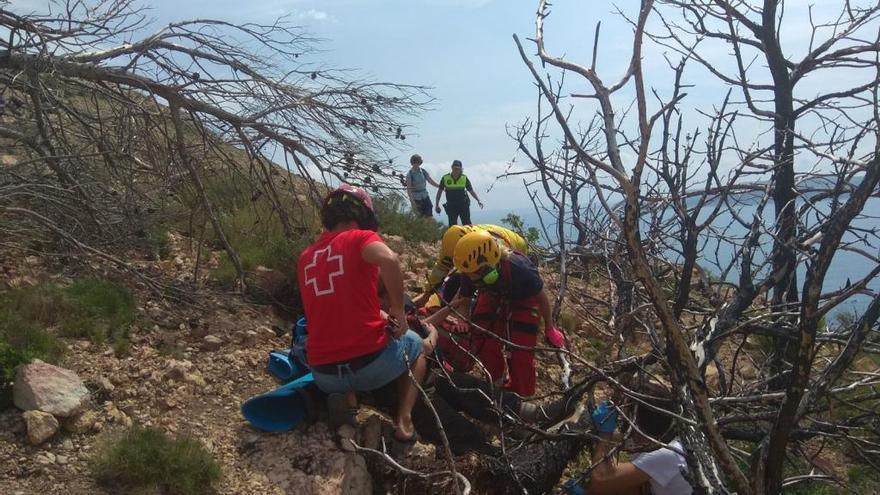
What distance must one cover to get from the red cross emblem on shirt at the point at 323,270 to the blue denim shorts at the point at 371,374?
0.43 m

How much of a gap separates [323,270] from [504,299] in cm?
135

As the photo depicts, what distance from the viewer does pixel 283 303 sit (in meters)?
6.03

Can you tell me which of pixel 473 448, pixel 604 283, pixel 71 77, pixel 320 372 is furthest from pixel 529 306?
pixel 604 283

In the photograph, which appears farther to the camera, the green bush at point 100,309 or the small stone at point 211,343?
the small stone at point 211,343

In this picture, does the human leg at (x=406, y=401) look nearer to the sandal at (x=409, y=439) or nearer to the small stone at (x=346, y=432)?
the sandal at (x=409, y=439)

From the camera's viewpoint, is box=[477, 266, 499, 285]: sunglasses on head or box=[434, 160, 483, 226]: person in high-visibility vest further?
box=[434, 160, 483, 226]: person in high-visibility vest

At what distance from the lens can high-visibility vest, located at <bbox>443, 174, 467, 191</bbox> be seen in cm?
1040

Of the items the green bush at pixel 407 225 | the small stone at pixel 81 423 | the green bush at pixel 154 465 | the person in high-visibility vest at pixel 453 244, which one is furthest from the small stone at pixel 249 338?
the green bush at pixel 407 225

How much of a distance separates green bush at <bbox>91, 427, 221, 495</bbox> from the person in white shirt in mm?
1854

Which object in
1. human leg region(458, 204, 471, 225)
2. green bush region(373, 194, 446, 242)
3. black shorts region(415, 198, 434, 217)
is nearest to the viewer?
green bush region(373, 194, 446, 242)

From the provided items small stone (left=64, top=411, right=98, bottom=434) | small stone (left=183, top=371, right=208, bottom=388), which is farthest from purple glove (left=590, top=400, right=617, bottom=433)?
small stone (left=64, top=411, right=98, bottom=434)

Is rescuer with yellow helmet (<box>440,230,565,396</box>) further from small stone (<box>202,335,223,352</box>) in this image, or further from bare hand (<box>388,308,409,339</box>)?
small stone (<box>202,335,223,352</box>)

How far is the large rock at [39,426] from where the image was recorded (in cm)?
363

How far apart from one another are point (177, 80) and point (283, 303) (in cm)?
191
